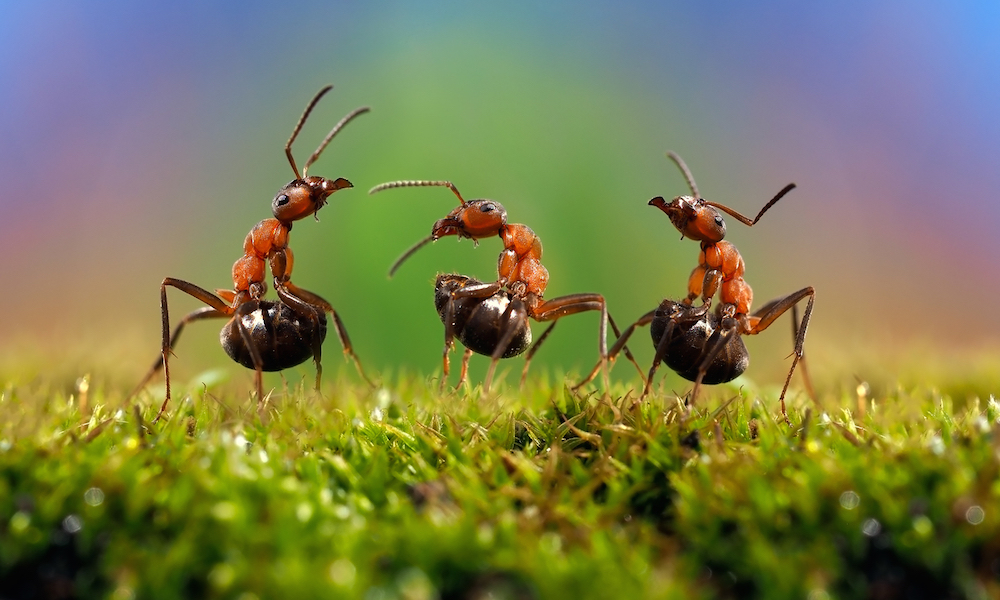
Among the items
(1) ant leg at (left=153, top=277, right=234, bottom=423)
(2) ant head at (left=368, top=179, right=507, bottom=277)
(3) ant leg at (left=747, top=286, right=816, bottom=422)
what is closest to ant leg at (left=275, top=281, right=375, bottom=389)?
(1) ant leg at (left=153, top=277, right=234, bottom=423)

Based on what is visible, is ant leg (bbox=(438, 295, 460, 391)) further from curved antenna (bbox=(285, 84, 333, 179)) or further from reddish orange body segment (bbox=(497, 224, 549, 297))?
curved antenna (bbox=(285, 84, 333, 179))

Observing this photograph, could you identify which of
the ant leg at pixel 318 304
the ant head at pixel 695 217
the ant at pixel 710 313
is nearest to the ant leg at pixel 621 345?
the ant at pixel 710 313

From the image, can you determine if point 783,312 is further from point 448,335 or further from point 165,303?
point 165,303

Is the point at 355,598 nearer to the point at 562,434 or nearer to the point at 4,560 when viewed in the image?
the point at 4,560

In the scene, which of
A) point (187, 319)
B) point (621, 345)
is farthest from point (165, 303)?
point (621, 345)

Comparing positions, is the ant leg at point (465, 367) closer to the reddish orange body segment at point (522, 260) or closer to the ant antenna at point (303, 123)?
the reddish orange body segment at point (522, 260)

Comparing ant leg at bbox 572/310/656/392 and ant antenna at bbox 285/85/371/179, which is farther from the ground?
ant antenna at bbox 285/85/371/179

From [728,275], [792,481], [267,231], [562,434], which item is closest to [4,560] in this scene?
[562,434]
